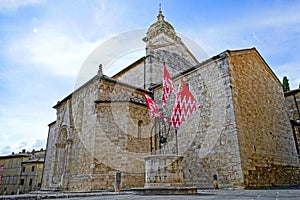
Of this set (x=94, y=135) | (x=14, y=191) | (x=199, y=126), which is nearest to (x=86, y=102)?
(x=94, y=135)

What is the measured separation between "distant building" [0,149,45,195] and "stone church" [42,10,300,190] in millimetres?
18837

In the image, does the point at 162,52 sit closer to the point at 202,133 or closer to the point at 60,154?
the point at 202,133

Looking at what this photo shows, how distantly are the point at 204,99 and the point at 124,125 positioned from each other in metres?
3.77

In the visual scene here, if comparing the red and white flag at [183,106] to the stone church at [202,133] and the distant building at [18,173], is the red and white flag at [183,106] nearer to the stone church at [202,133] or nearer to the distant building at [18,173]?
the stone church at [202,133]

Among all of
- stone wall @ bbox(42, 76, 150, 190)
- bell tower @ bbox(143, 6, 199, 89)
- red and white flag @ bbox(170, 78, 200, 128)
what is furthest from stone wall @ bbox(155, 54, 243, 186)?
bell tower @ bbox(143, 6, 199, 89)

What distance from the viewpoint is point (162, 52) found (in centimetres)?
1555

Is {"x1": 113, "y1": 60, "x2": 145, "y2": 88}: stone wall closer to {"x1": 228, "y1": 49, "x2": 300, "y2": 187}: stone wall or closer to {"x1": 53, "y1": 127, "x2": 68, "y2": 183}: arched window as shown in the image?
{"x1": 53, "y1": 127, "x2": 68, "y2": 183}: arched window

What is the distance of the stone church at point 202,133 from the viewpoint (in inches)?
309

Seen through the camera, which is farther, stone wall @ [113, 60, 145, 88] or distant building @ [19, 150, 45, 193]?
distant building @ [19, 150, 45, 193]

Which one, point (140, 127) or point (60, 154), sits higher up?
point (140, 127)

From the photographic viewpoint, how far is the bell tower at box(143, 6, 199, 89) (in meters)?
14.0

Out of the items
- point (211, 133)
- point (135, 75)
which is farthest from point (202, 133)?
point (135, 75)

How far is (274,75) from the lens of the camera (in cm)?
1189

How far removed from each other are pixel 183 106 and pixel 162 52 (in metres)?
7.96
